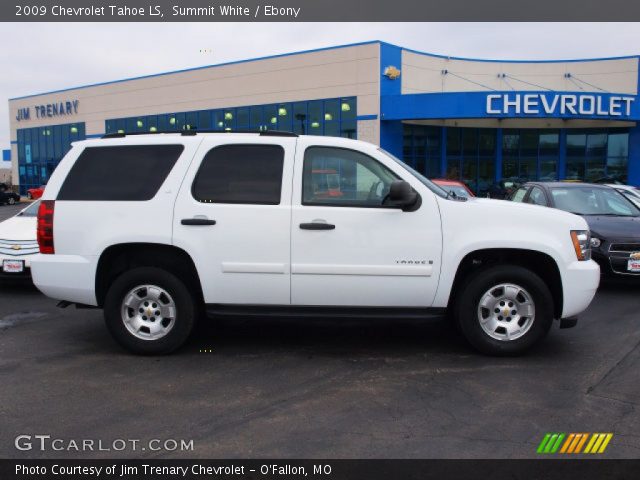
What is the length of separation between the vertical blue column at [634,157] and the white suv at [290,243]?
94.6 ft

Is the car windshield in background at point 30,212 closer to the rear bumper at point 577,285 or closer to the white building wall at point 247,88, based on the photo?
the rear bumper at point 577,285

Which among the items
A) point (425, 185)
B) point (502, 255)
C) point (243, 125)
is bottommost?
point (502, 255)

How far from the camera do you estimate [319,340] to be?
20.0 ft

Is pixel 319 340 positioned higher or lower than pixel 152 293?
lower

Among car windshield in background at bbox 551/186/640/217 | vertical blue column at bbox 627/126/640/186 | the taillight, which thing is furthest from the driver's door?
vertical blue column at bbox 627/126/640/186

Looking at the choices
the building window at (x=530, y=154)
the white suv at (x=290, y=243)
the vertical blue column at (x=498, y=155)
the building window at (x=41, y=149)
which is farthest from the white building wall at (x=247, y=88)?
the white suv at (x=290, y=243)

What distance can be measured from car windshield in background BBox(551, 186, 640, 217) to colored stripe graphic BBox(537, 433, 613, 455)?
6.28m

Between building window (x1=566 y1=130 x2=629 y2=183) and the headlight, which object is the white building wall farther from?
the headlight

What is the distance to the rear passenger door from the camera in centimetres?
527

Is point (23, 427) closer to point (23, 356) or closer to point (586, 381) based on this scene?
point (23, 356)

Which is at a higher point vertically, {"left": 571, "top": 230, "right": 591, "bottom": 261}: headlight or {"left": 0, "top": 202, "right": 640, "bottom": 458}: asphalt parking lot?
{"left": 571, "top": 230, "right": 591, "bottom": 261}: headlight

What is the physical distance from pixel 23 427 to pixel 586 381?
170 inches
